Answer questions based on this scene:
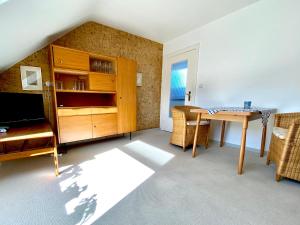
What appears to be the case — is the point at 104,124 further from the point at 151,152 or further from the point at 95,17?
the point at 95,17

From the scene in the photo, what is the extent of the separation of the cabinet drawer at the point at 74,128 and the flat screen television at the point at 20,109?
1.08 ft

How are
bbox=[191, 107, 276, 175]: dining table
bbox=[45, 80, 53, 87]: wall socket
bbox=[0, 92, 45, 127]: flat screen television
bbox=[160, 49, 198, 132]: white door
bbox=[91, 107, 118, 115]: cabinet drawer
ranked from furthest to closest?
1. bbox=[160, 49, 198, 132]: white door
2. bbox=[91, 107, 118, 115]: cabinet drawer
3. bbox=[45, 80, 53, 87]: wall socket
4. bbox=[0, 92, 45, 127]: flat screen television
5. bbox=[191, 107, 276, 175]: dining table

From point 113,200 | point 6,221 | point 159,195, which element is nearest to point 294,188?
point 159,195

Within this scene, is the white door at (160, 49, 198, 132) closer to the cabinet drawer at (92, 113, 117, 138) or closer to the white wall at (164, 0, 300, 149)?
the white wall at (164, 0, 300, 149)

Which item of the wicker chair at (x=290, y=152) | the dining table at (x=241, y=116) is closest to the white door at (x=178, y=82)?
the dining table at (x=241, y=116)

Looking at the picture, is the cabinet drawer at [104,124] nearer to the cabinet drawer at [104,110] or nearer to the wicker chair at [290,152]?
the cabinet drawer at [104,110]

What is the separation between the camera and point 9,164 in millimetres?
1899

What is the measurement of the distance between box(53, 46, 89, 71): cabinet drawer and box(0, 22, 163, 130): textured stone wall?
513 millimetres

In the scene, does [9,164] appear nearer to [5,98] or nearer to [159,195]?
[5,98]

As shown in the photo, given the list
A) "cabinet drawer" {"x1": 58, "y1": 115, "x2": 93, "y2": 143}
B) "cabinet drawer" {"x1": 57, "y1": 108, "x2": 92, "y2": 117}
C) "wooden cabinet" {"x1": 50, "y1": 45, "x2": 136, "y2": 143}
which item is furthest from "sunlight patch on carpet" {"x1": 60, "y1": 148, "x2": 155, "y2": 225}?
"cabinet drawer" {"x1": 57, "y1": 108, "x2": 92, "y2": 117}

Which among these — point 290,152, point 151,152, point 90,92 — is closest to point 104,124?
point 90,92

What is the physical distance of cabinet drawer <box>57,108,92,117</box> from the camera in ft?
7.21

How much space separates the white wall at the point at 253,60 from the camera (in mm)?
2061

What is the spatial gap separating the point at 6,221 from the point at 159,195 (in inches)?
47.6
